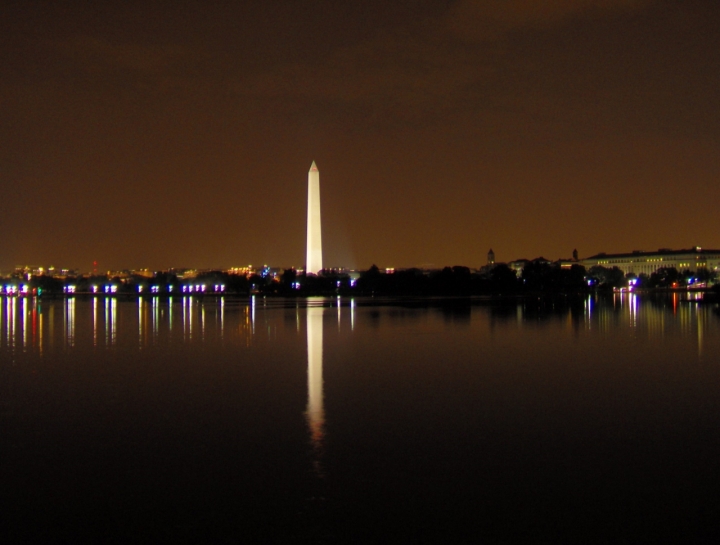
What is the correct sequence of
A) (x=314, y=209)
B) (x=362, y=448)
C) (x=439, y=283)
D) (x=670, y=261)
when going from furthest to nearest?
(x=670, y=261), (x=439, y=283), (x=314, y=209), (x=362, y=448)

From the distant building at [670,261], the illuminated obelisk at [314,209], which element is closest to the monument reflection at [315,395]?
the illuminated obelisk at [314,209]

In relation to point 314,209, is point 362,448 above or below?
below

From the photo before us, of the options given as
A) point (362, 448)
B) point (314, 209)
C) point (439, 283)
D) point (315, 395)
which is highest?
point (314, 209)

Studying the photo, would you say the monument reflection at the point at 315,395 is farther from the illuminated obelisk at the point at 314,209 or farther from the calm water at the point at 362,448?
the illuminated obelisk at the point at 314,209

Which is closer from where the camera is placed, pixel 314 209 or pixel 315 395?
pixel 315 395

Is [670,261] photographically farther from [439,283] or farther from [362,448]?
[362,448]

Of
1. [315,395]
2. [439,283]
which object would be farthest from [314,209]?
[315,395]

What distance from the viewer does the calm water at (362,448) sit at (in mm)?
7258

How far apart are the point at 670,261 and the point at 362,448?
15050cm

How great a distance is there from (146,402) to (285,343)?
10983 mm

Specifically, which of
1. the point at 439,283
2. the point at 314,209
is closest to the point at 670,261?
the point at 439,283

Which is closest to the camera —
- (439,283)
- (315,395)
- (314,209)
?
(315,395)

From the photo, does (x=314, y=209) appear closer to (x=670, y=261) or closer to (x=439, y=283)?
(x=439, y=283)

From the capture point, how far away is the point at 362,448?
392 inches
